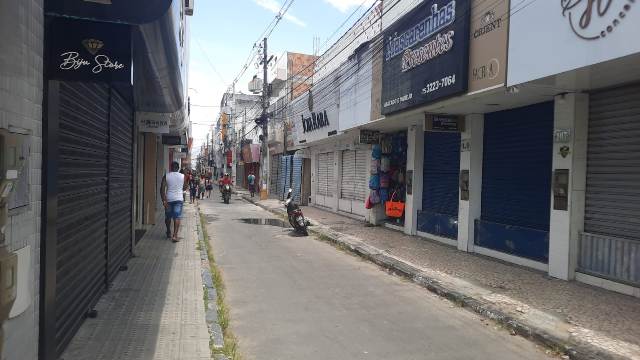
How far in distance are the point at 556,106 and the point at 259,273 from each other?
582cm

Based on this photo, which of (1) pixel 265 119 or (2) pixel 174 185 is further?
(1) pixel 265 119

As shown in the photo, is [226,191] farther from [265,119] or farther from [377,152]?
[377,152]

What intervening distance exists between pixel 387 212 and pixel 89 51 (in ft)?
37.8

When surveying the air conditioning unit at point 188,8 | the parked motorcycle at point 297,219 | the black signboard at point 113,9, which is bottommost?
the parked motorcycle at point 297,219

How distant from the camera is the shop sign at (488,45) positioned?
7910mm

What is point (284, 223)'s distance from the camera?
17.4 metres

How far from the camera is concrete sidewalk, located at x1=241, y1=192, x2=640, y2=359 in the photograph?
5254 mm

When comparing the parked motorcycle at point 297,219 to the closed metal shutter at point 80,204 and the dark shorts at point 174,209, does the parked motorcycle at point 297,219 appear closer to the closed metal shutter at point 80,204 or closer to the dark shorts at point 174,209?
the dark shorts at point 174,209

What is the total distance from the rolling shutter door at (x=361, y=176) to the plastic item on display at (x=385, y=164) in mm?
1522

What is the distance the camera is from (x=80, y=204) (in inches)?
197

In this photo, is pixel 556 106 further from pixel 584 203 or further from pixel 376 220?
pixel 376 220

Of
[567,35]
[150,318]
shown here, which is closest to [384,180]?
[567,35]

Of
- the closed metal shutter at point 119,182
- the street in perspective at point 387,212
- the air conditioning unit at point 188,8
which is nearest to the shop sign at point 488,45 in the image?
the street in perspective at point 387,212

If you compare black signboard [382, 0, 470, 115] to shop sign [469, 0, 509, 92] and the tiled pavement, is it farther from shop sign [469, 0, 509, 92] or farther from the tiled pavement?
the tiled pavement
